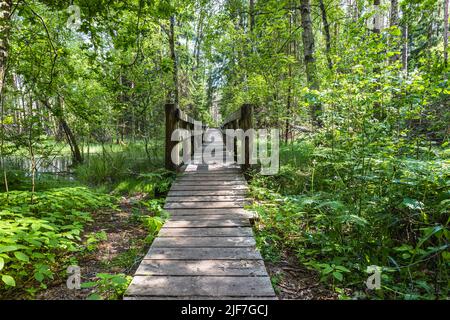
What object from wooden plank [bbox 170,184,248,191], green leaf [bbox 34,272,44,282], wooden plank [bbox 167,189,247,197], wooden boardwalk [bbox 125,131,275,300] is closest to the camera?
green leaf [bbox 34,272,44,282]

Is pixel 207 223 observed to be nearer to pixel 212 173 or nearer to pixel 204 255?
pixel 204 255

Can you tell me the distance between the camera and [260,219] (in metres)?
3.47

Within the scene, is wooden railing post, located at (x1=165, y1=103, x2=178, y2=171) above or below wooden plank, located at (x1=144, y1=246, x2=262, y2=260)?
above

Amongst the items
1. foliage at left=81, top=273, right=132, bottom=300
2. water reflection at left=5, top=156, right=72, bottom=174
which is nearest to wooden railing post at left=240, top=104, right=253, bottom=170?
foliage at left=81, top=273, right=132, bottom=300

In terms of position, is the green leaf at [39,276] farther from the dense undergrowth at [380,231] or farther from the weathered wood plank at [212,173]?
the weathered wood plank at [212,173]

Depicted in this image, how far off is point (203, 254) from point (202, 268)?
251 millimetres

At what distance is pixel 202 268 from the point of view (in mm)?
2359

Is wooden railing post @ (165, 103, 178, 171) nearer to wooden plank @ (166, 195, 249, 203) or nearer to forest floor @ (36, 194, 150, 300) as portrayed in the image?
wooden plank @ (166, 195, 249, 203)

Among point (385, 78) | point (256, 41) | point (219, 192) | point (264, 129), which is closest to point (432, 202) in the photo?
point (385, 78)

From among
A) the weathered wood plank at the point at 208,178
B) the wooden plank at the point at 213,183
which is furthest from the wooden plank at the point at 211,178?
the wooden plank at the point at 213,183

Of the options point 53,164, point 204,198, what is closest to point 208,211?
point 204,198

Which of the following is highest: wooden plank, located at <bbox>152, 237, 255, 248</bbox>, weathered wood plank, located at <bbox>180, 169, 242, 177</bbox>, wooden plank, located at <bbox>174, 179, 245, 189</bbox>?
weathered wood plank, located at <bbox>180, 169, 242, 177</bbox>

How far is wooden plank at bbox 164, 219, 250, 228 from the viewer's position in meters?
3.26

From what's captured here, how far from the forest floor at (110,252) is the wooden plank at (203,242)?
0.82ft
